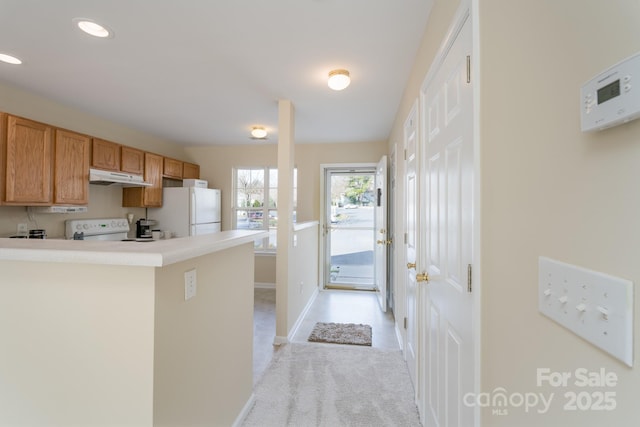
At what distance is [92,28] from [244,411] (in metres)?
2.64

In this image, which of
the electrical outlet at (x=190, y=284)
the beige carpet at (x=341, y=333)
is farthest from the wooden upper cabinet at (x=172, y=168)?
the electrical outlet at (x=190, y=284)

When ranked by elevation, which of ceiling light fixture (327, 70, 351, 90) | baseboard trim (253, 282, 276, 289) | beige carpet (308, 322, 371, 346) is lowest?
beige carpet (308, 322, 371, 346)

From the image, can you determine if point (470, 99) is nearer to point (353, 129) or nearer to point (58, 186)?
point (353, 129)

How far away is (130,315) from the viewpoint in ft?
3.52

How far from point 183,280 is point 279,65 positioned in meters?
1.85

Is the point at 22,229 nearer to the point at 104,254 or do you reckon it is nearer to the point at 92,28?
the point at 92,28

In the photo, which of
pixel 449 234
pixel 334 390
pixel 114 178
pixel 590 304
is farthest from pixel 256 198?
pixel 590 304

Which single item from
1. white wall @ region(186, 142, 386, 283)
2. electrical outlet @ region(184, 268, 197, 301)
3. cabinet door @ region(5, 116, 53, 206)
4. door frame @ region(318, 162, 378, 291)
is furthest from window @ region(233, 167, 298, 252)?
electrical outlet @ region(184, 268, 197, 301)

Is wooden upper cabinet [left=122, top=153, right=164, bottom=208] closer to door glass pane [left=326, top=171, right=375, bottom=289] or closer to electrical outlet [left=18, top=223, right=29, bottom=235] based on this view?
electrical outlet [left=18, top=223, right=29, bottom=235]

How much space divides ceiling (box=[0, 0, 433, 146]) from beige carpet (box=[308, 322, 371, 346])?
250 cm

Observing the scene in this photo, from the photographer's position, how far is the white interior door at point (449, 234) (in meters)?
1.06

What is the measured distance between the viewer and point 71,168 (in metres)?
3.07

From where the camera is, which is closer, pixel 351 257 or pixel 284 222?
pixel 284 222

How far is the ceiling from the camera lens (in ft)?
5.53
